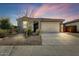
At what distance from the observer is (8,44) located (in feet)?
15.6

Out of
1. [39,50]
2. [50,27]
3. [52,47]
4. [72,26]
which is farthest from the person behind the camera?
[50,27]

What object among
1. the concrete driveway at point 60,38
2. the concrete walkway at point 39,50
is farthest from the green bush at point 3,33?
the concrete driveway at point 60,38

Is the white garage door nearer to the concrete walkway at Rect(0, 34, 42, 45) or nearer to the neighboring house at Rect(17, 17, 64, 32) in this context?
the neighboring house at Rect(17, 17, 64, 32)

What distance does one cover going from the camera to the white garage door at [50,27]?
494cm

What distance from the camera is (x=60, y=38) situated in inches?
192

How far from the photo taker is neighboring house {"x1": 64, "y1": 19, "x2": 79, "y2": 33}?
4.80 metres

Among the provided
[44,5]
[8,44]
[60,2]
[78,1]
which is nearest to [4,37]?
[8,44]

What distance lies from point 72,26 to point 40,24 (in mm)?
1018

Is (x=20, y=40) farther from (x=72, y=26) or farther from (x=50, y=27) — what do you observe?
(x=72, y=26)

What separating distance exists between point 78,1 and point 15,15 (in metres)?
1.96

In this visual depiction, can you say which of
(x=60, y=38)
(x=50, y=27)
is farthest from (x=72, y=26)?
(x=50, y=27)

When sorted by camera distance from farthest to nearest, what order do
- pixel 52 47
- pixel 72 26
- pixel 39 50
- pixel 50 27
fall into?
pixel 50 27
pixel 72 26
pixel 52 47
pixel 39 50

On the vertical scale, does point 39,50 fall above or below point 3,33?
below

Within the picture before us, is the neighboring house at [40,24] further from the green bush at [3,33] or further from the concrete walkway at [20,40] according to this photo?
the green bush at [3,33]
